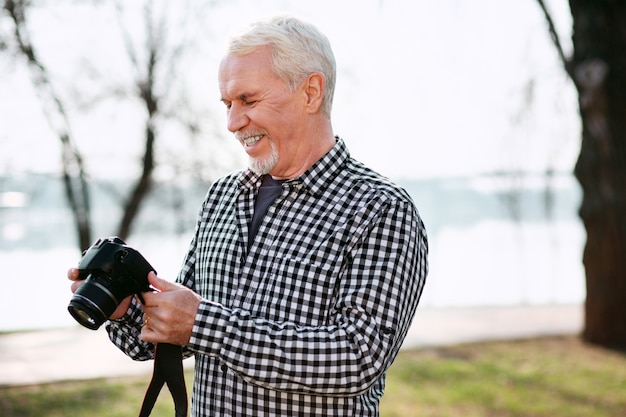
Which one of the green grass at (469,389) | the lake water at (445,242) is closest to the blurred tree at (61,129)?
the lake water at (445,242)

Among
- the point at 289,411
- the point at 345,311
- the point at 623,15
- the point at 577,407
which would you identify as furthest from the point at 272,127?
the point at 623,15

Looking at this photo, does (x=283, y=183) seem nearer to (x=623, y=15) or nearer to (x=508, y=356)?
(x=508, y=356)

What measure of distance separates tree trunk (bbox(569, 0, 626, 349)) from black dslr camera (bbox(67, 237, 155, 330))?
4.87 metres

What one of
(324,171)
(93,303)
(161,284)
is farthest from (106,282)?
(324,171)

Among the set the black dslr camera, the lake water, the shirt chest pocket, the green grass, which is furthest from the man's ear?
the lake water

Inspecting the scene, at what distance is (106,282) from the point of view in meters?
1.56

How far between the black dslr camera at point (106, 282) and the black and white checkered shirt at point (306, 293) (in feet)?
0.53

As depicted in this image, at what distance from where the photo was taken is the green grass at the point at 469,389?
171 inches

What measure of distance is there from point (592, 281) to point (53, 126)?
14.9 ft

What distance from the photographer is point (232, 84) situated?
1.65 m

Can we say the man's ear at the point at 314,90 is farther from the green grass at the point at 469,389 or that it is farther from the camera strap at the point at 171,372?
the green grass at the point at 469,389

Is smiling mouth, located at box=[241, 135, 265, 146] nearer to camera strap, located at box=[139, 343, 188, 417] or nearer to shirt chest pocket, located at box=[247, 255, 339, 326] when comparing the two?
shirt chest pocket, located at box=[247, 255, 339, 326]

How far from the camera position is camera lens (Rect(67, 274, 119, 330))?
4.98ft

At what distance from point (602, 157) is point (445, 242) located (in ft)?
11.5
